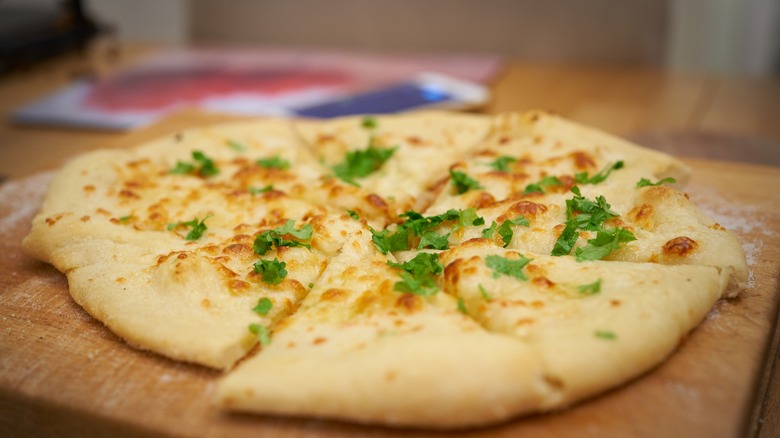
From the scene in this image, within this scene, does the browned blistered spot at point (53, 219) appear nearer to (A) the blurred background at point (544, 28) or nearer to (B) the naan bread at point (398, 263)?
(B) the naan bread at point (398, 263)

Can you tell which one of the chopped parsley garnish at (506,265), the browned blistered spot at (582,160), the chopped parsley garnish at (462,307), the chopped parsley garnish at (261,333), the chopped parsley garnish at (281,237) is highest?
the browned blistered spot at (582,160)

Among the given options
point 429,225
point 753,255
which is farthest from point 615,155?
point 429,225

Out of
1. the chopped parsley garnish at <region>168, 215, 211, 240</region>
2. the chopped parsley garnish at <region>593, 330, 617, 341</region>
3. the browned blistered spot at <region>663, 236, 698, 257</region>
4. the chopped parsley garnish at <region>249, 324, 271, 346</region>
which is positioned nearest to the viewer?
the chopped parsley garnish at <region>593, 330, 617, 341</region>

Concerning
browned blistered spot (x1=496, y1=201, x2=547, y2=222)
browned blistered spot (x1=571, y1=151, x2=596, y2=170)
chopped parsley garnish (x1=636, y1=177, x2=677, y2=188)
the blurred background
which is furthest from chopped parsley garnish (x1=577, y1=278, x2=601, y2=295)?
the blurred background

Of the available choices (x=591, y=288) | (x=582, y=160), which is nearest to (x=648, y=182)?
(x=582, y=160)

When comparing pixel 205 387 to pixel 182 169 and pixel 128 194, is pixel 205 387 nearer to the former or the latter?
pixel 128 194

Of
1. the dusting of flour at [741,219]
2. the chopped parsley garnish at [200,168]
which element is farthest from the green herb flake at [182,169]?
the dusting of flour at [741,219]

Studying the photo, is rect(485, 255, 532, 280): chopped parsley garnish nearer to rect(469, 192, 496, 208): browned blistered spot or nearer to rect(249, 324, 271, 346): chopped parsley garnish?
rect(469, 192, 496, 208): browned blistered spot
